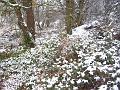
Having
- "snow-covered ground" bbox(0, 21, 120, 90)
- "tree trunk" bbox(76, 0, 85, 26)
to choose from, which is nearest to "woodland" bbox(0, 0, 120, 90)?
"snow-covered ground" bbox(0, 21, 120, 90)

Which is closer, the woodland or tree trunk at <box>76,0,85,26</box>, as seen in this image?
the woodland

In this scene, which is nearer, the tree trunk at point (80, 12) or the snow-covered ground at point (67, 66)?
the snow-covered ground at point (67, 66)

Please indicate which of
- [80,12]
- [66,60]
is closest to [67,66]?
[66,60]

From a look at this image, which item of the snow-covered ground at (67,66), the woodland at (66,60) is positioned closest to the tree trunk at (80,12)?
the woodland at (66,60)

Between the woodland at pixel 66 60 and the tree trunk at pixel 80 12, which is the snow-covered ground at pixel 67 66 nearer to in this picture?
the woodland at pixel 66 60

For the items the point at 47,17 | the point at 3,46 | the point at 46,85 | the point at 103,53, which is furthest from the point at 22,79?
the point at 47,17

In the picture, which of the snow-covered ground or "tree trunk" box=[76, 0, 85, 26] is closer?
the snow-covered ground

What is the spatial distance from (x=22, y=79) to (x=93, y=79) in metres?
2.81

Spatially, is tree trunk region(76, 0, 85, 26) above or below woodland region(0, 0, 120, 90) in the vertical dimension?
above

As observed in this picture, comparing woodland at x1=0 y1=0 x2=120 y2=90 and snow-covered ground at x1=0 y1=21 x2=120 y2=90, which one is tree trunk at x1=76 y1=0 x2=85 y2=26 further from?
snow-covered ground at x1=0 y1=21 x2=120 y2=90

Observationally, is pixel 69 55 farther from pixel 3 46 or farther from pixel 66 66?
pixel 3 46

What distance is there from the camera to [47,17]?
89.7ft

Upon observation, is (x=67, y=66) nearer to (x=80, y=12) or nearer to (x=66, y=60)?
(x=66, y=60)

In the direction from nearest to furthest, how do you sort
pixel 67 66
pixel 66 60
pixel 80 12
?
pixel 67 66, pixel 66 60, pixel 80 12
